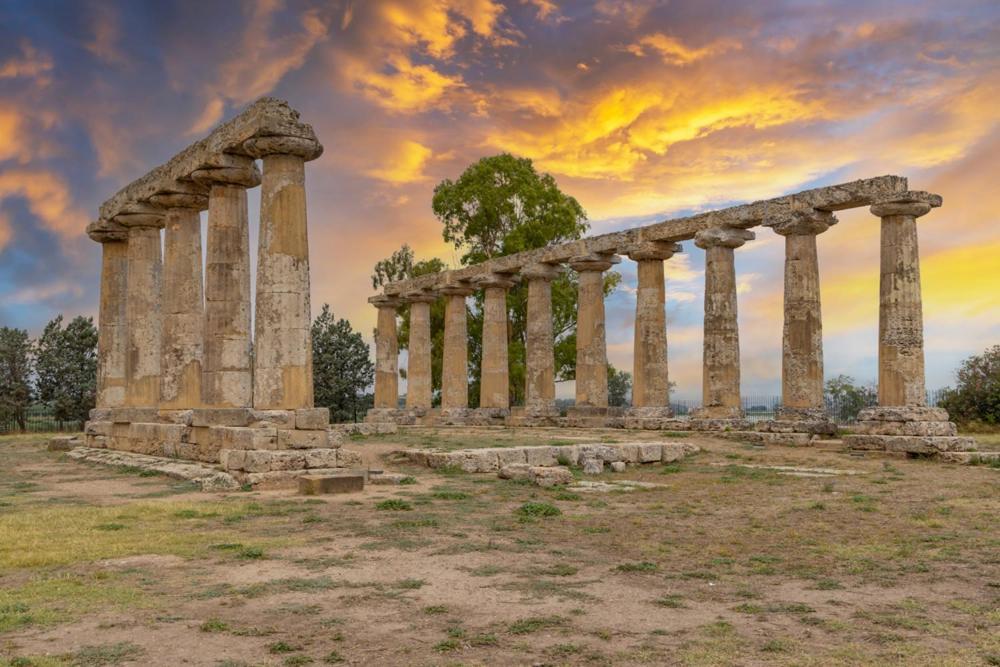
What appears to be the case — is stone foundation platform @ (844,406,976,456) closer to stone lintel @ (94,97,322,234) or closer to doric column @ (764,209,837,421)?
doric column @ (764,209,837,421)

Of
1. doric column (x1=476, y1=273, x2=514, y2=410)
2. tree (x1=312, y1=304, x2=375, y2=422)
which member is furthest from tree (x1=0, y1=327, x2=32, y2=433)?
doric column (x1=476, y1=273, x2=514, y2=410)

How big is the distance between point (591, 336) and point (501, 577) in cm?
2691

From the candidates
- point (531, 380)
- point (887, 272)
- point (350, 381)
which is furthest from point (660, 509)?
point (350, 381)

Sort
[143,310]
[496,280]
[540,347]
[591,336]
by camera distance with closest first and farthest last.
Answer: [143,310] < [591,336] < [540,347] < [496,280]

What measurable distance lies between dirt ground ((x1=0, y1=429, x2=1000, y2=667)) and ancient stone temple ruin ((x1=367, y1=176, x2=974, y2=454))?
29.4 ft

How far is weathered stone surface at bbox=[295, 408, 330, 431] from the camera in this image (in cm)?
1706

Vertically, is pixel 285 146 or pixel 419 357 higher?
pixel 285 146

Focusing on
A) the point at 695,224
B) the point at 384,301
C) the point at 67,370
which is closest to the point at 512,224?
the point at 384,301

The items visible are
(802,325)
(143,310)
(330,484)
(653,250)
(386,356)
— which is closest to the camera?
(330,484)

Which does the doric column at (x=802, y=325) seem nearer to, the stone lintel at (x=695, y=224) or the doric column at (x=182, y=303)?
the stone lintel at (x=695, y=224)

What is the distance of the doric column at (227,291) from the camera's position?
19488 mm

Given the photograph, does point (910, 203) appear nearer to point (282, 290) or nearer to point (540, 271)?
point (540, 271)

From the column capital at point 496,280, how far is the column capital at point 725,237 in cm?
1131

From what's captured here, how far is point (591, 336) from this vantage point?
34875 millimetres
